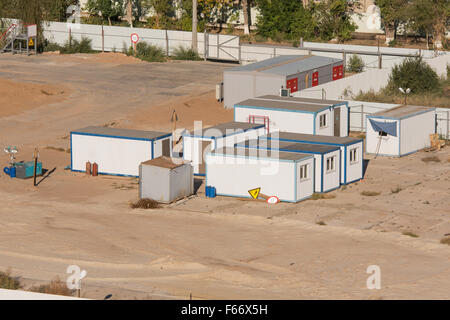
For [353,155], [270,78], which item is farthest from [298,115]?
[270,78]

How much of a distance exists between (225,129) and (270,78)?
1319 centimetres

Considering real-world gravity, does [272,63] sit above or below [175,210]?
above

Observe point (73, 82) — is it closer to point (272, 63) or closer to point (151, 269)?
point (272, 63)

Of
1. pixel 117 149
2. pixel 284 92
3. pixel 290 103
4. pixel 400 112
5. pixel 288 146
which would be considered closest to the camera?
pixel 288 146

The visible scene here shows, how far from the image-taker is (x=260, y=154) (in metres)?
45.2

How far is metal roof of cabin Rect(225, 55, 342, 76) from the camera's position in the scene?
6494 cm

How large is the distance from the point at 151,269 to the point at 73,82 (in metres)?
41.3

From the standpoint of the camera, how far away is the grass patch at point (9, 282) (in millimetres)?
29812

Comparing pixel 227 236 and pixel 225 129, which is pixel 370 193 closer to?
pixel 225 129

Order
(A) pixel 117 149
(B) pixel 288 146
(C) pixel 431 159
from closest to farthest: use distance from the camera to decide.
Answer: (B) pixel 288 146 → (A) pixel 117 149 → (C) pixel 431 159

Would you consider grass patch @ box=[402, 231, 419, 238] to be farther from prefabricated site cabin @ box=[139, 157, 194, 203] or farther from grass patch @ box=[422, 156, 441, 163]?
grass patch @ box=[422, 156, 441, 163]

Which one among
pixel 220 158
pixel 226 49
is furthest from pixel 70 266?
pixel 226 49

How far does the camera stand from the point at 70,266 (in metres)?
34.4

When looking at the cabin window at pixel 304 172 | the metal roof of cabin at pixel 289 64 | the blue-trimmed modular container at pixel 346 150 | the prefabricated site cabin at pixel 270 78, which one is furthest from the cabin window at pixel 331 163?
the metal roof of cabin at pixel 289 64
